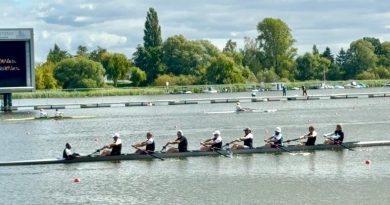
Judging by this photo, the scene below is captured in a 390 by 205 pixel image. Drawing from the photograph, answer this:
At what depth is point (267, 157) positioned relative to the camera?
1282 inches

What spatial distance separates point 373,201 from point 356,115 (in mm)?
39342

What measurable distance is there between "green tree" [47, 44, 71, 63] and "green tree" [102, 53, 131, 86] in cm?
2550

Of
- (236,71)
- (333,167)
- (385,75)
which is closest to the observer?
(333,167)

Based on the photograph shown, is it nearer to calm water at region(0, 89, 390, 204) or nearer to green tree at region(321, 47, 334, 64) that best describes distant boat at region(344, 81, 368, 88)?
green tree at region(321, 47, 334, 64)

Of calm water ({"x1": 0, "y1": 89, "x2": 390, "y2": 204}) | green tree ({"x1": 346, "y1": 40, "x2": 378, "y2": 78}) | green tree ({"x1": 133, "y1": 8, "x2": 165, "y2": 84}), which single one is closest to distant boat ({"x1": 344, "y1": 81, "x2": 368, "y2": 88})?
green tree ({"x1": 346, "y1": 40, "x2": 378, "y2": 78})

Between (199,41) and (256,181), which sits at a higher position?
(199,41)

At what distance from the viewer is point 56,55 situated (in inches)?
6531

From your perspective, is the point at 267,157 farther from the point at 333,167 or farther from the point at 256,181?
the point at 256,181

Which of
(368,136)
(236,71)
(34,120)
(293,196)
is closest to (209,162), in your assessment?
(293,196)

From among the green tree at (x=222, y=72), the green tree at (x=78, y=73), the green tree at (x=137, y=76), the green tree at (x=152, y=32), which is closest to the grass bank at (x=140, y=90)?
the green tree at (x=222, y=72)

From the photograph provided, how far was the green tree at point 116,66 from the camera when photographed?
130m

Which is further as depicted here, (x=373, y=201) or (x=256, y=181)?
(x=256, y=181)

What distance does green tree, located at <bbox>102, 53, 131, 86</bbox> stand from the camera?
13038 centimetres

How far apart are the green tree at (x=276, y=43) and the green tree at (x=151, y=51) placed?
62.4ft
